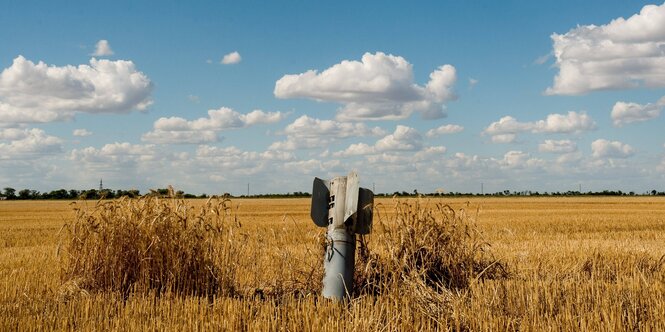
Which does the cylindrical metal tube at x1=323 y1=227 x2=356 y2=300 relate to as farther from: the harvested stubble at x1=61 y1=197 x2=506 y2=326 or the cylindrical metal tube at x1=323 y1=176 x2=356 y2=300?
the harvested stubble at x1=61 y1=197 x2=506 y2=326

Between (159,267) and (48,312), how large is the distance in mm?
1525

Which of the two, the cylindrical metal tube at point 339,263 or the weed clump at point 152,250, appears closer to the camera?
Result: the cylindrical metal tube at point 339,263

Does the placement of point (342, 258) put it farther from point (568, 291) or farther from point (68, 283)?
point (68, 283)

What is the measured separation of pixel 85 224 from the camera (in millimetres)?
8703

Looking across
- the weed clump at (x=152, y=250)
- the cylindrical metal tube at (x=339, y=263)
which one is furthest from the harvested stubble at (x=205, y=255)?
the cylindrical metal tube at (x=339, y=263)

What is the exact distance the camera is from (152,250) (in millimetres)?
8320

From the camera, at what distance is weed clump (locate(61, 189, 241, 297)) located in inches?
326

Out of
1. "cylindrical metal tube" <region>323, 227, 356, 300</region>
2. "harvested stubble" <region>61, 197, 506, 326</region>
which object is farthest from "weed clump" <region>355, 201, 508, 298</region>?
"cylindrical metal tube" <region>323, 227, 356, 300</region>

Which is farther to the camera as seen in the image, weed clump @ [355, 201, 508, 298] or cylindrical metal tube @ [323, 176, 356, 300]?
weed clump @ [355, 201, 508, 298]

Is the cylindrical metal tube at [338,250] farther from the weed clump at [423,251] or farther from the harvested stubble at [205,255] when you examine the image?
the weed clump at [423,251]

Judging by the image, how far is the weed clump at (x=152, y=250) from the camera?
8.28m

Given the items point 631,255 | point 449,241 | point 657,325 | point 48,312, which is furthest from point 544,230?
point 48,312

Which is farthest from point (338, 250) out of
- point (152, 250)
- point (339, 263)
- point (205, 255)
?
point (152, 250)

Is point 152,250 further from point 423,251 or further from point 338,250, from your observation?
point 423,251
